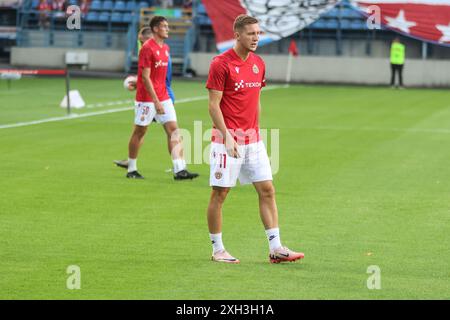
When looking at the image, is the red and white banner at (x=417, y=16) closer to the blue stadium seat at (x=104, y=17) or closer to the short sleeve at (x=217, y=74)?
the blue stadium seat at (x=104, y=17)

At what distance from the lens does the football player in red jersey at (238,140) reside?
10352 mm

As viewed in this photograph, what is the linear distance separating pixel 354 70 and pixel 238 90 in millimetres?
40455

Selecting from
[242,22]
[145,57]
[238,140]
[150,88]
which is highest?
[242,22]

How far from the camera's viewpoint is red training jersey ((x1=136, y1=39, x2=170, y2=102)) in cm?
1652

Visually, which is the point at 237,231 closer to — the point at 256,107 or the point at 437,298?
the point at 256,107

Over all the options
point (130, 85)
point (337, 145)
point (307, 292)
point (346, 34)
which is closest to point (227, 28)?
point (346, 34)

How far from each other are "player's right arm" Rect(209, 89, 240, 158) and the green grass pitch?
1022 millimetres

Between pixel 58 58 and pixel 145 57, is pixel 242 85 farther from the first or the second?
pixel 58 58

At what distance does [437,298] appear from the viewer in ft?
29.4

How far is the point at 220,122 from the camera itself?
Answer: 33.7 feet

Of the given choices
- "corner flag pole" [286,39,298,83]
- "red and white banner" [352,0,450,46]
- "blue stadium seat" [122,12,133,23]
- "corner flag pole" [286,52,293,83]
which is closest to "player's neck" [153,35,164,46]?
"red and white banner" [352,0,450,46]

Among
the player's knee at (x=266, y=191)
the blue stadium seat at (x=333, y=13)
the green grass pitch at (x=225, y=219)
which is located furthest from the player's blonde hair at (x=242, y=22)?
the blue stadium seat at (x=333, y=13)

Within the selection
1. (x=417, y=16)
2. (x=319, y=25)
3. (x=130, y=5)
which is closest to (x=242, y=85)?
(x=417, y=16)

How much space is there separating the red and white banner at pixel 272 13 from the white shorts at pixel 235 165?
34414 millimetres
